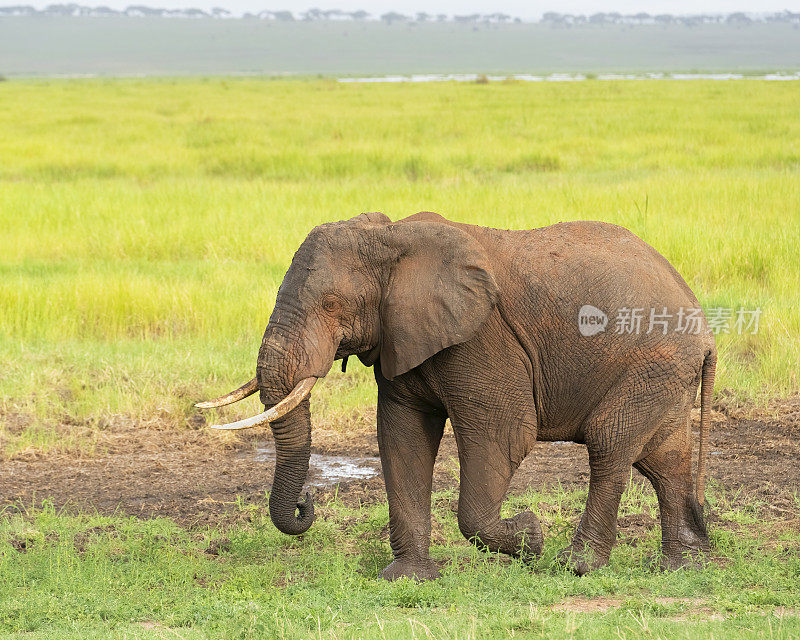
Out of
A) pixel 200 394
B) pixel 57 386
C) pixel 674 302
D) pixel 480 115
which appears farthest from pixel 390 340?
pixel 480 115

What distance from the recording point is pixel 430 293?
4586 mm

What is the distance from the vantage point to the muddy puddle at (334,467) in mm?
6730

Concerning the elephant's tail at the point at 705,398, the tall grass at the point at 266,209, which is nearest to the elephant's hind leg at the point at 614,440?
the elephant's tail at the point at 705,398

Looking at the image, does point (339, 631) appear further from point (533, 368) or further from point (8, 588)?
point (8, 588)

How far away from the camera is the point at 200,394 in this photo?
7852 millimetres

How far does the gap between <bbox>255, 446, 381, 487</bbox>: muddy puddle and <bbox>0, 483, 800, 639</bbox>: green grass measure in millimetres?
559

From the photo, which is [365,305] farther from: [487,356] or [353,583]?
[353,583]

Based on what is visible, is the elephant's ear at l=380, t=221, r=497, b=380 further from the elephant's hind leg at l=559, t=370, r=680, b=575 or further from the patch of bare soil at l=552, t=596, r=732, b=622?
the patch of bare soil at l=552, t=596, r=732, b=622

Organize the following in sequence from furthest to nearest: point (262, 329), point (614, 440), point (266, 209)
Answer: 1. point (266, 209)
2. point (262, 329)
3. point (614, 440)

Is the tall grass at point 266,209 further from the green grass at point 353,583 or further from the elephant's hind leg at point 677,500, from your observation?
the elephant's hind leg at point 677,500

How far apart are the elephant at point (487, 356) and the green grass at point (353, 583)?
0.32 meters

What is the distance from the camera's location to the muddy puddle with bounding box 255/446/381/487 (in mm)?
6730

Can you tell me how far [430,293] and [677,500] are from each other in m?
1.62

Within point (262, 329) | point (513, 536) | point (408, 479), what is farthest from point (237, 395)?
point (262, 329)
